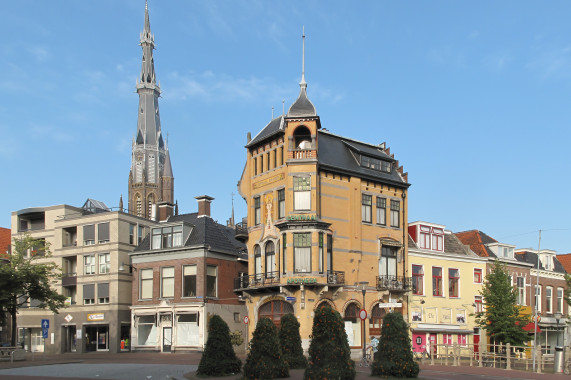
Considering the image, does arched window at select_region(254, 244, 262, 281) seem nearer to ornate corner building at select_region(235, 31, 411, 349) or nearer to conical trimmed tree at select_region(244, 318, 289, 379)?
ornate corner building at select_region(235, 31, 411, 349)

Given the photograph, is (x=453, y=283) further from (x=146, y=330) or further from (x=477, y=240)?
(x=146, y=330)

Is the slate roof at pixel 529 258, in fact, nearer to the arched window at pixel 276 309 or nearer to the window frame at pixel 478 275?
the window frame at pixel 478 275

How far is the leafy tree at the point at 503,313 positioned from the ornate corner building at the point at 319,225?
6.16 metres

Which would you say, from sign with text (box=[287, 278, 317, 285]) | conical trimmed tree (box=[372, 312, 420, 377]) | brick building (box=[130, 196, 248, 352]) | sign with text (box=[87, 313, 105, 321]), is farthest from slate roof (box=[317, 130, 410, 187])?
sign with text (box=[87, 313, 105, 321])

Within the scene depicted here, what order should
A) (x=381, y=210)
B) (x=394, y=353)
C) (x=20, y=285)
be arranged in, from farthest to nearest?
(x=381, y=210)
(x=20, y=285)
(x=394, y=353)

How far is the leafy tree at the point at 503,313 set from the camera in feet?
154

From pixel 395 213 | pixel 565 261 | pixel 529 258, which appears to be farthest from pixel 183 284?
pixel 565 261

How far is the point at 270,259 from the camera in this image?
151 feet

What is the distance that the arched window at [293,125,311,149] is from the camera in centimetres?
4562

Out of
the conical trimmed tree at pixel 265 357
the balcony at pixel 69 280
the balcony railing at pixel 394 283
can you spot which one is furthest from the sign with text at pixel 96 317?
the conical trimmed tree at pixel 265 357

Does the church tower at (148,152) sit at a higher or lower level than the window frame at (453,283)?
higher

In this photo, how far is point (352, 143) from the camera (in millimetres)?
50281

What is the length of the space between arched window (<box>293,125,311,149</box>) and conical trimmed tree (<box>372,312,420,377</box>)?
71.2ft

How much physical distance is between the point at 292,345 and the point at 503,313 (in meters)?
23.2
